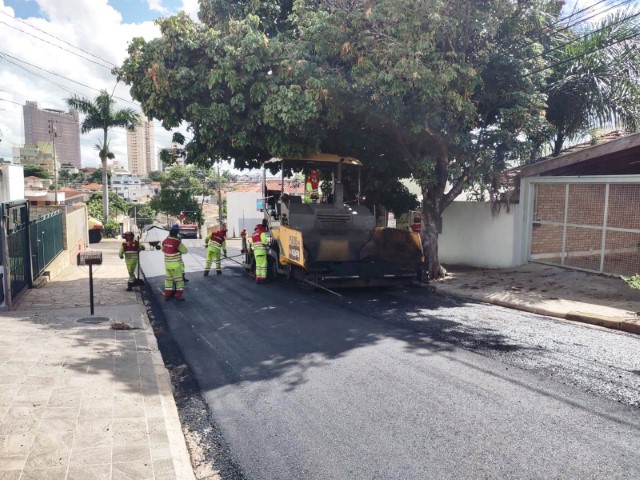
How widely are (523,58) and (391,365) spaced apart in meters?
8.31

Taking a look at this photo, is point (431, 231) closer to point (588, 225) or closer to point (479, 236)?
point (479, 236)

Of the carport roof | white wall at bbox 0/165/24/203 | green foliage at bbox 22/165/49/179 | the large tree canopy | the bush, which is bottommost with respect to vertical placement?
the bush

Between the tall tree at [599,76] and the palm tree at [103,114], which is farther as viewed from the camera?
the palm tree at [103,114]

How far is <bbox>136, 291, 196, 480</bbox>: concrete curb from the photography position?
3.78m

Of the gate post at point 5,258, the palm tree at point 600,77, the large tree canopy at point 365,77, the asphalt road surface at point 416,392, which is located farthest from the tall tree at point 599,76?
the gate post at point 5,258

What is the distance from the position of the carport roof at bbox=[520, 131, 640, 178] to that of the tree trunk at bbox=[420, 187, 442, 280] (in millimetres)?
2458

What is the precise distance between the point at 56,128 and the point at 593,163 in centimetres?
2910

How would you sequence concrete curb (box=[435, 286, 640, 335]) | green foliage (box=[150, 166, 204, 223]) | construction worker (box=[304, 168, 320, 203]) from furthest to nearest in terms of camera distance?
1. green foliage (box=[150, 166, 204, 223])
2. construction worker (box=[304, 168, 320, 203])
3. concrete curb (box=[435, 286, 640, 335])

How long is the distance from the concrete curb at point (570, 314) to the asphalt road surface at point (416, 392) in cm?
28

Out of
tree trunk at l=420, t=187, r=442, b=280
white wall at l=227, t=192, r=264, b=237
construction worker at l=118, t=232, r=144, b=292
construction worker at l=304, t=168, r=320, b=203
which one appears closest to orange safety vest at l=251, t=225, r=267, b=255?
construction worker at l=304, t=168, r=320, b=203

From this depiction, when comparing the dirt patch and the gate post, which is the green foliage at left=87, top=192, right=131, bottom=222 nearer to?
the gate post

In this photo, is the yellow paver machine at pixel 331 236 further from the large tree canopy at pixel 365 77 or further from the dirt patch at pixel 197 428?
the dirt patch at pixel 197 428

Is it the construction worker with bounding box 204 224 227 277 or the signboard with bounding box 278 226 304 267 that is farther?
the construction worker with bounding box 204 224 227 277

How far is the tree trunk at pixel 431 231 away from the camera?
1239 centimetres
